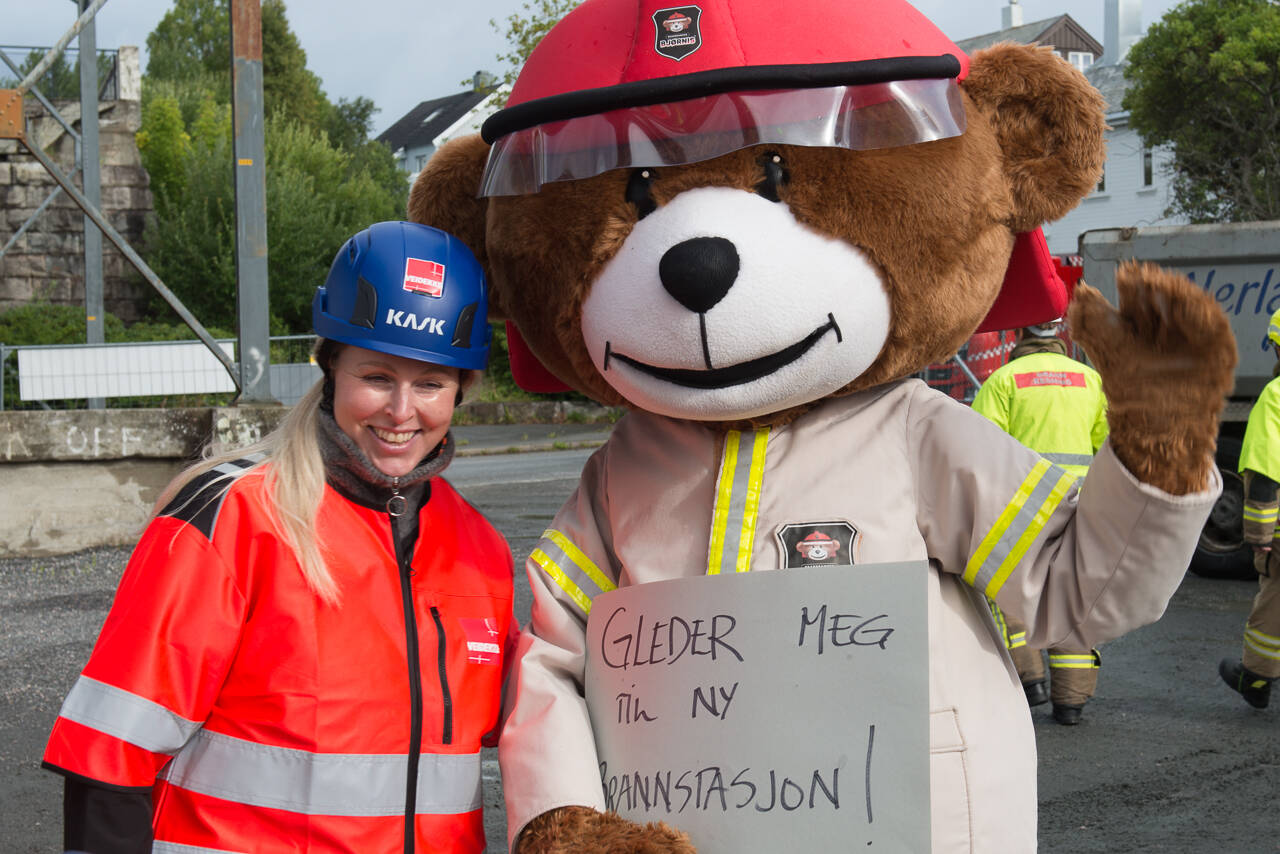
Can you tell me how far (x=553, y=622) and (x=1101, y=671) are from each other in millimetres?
5375

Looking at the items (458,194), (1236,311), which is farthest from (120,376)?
(458,194)

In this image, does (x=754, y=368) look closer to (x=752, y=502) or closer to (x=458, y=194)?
(x=752, y=502)

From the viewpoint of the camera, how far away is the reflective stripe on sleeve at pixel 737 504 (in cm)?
231

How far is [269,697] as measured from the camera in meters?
2.28

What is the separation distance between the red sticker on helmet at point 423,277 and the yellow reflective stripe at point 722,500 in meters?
0.62

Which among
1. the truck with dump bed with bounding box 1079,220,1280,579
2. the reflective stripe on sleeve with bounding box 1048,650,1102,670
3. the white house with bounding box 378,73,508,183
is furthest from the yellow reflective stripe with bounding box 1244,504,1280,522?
the white house with bounding box 378,73,508,183

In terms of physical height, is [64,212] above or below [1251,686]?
above

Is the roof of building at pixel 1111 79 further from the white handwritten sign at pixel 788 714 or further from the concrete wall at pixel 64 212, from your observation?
the white handwritten sign at pixel 788 714

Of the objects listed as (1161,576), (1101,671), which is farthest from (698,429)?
(1101,671)

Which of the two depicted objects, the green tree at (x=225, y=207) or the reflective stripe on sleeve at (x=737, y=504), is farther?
the green tree at (x=225, y=207)

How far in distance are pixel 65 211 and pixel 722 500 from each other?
21189 mm

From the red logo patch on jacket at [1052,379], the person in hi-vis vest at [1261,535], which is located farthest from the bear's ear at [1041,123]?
the person in hi-vis vest at [1261,535]

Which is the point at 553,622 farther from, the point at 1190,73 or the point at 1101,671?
the point at 1190,73

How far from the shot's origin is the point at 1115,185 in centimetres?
3684
